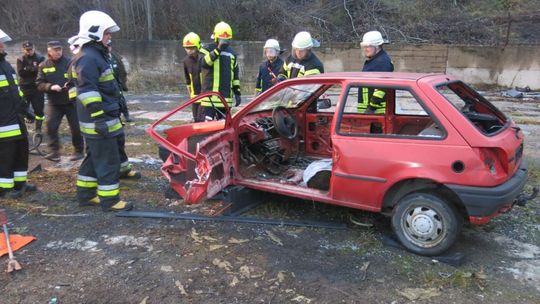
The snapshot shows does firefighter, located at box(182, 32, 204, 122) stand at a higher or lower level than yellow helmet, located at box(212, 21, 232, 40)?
lower

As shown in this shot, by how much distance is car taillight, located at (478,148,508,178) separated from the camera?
341 cm

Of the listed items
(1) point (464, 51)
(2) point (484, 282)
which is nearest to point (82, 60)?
(2) point (484, 282)

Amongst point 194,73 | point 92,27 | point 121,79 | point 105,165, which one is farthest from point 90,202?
Answer: point 121,79

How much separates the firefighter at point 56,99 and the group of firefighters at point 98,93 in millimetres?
12

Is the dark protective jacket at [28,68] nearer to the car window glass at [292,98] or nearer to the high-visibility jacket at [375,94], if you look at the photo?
the car window glass at [292,98]

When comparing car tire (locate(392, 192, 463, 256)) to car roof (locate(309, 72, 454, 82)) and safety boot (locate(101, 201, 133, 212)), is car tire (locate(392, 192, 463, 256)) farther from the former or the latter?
safety boot (locate(101, 201, 133, 212))

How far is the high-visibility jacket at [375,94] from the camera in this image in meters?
4.80

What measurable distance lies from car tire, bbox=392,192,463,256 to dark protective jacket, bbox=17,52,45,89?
6756 mm

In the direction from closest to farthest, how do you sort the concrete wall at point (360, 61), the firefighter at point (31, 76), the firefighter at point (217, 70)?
the firefighter at point (217, 70) → the firefighter at point (31, 76) → the concrete wall at point (360, 61)

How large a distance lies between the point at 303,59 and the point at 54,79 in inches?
146

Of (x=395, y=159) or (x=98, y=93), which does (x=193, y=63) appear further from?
(x=395, y=159)

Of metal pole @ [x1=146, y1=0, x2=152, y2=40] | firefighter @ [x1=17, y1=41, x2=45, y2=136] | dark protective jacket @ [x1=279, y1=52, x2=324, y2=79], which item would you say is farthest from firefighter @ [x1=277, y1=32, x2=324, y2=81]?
metal pole @ [x1=146, y1=0, x2=152, y2=40]

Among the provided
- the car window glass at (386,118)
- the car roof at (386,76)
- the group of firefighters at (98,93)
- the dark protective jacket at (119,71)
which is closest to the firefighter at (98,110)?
the group of firefighters at (98,93)

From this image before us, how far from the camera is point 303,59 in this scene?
20.6ft
